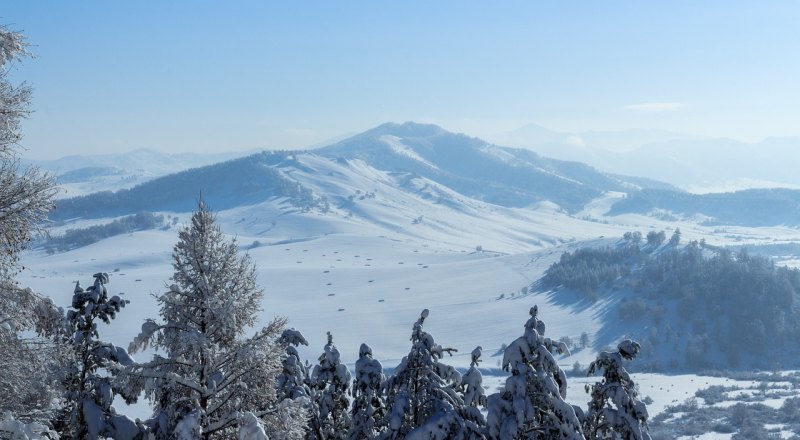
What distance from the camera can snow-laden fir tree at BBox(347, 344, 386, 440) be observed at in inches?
647

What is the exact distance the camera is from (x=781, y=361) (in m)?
114

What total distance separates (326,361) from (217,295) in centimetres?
880

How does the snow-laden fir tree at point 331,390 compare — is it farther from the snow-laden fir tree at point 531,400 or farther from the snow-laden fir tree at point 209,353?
the snow-laden fir tree at point 209,353

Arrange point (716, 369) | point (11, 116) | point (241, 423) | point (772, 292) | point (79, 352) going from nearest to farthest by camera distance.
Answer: point (11, 116) → point (241, 423) → point (79, 352) → point (716, 369) → point (772, 292)

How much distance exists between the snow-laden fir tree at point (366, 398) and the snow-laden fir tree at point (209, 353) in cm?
535

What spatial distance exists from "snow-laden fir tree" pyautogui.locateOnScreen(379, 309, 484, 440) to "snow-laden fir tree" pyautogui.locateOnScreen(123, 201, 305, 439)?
2526mm

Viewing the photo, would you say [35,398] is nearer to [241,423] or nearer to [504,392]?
[241,423]

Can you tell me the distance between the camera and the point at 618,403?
13039 millimetres

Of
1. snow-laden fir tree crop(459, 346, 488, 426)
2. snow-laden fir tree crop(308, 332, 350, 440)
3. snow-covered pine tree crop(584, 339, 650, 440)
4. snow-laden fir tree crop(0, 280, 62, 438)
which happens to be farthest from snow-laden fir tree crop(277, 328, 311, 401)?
snow-covered pine tree crop(584, 339, 650, 440)

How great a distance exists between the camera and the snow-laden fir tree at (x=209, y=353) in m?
10.7

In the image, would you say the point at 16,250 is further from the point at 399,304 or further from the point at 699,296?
the point at 699,296

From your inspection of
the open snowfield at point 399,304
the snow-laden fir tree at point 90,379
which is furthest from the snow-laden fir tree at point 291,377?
the open snowfield at point 399,304

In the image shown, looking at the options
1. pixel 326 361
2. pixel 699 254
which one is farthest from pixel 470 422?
pixel 699 254

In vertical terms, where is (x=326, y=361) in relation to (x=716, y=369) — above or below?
above
